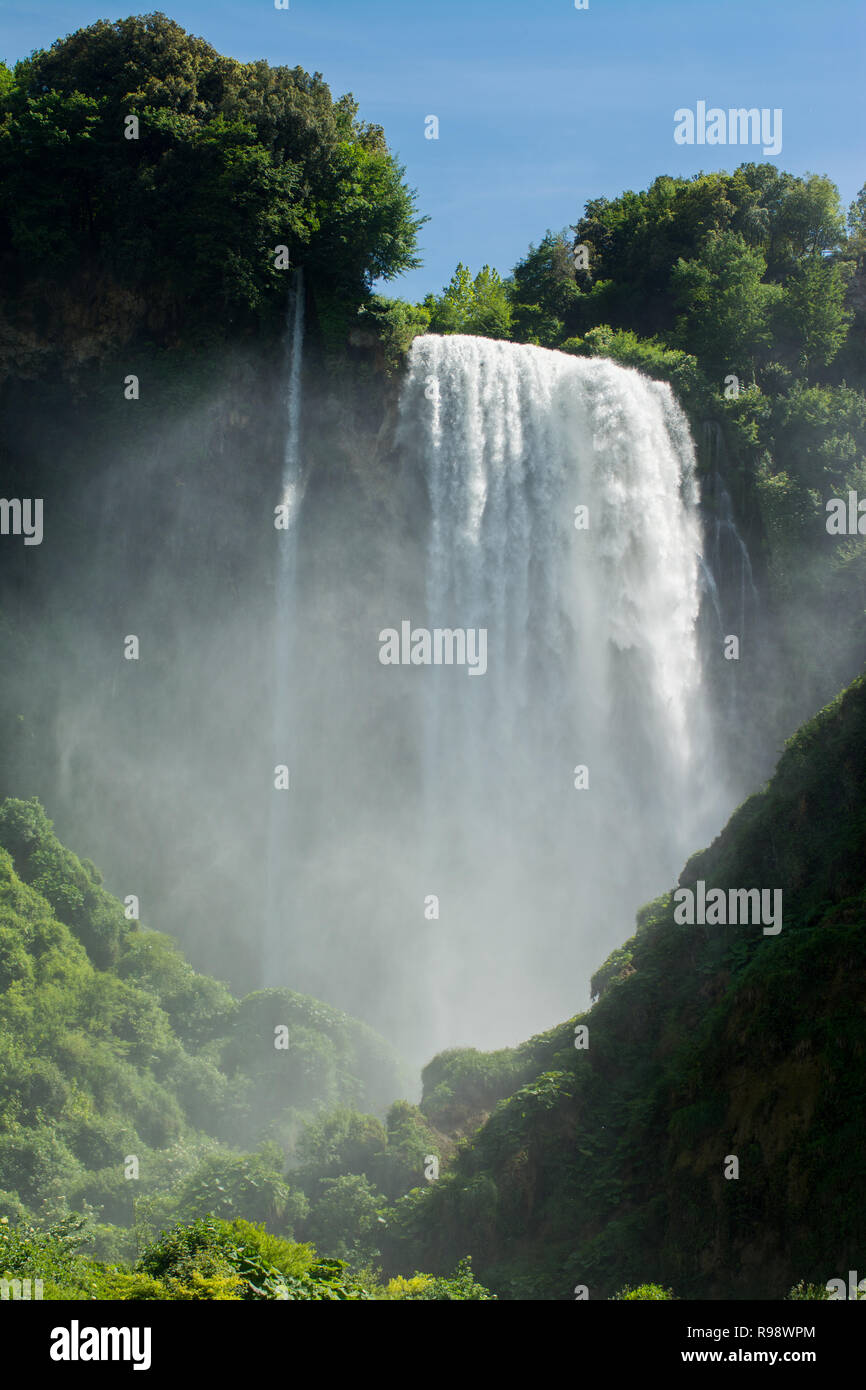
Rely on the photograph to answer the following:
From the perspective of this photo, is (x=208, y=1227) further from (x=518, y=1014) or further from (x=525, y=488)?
(x=525, y=488)

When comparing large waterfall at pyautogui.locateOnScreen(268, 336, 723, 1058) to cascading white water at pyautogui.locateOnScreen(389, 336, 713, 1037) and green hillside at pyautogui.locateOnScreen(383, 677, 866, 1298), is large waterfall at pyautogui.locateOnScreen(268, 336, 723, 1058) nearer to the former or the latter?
cascading white water at pyautogui.locateOnScreen(389, 336, 713, 1037)

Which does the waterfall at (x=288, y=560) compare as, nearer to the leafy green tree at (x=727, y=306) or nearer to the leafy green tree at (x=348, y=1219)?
the leafy green tree at (x=348, y=1219)

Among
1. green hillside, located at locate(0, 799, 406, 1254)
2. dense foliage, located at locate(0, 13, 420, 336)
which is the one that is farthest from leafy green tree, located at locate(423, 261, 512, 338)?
green hillside, located at locate(0, 799, 406, 1254)

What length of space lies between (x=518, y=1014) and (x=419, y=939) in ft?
11.7

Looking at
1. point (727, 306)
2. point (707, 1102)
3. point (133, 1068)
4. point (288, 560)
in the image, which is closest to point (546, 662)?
point (288, 560)

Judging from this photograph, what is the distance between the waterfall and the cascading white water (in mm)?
3139

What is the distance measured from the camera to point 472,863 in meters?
30.5

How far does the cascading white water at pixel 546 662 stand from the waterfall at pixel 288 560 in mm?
3139

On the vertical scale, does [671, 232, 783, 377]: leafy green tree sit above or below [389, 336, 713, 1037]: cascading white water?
above

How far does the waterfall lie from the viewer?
31.5 meters

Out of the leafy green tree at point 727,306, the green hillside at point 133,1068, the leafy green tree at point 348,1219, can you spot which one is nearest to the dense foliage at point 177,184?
the leafy green tree at point 727,306

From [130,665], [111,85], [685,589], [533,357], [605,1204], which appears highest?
[111,85]
